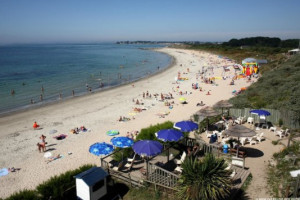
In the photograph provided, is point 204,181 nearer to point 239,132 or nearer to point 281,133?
point 239,132

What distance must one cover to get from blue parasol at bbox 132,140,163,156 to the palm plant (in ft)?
6.26

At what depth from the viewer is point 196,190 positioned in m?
7.09

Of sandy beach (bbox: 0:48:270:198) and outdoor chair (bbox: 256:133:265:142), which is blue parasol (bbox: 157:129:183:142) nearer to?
sandy beach (bbox: 0:48:270:198)

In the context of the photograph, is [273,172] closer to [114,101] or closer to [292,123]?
[292,123]

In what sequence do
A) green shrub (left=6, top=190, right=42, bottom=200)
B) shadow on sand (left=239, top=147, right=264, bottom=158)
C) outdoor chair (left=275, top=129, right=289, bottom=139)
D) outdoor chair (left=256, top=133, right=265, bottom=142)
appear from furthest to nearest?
1. outdoor chair (left=275, top=129, right=289, bottom=139)
2. outdoor chair (left=256, top=133, right=265, bottom=142)
3. shadow on sand (left=239, top=147, right=264, bottom=158)
4. green shrub (left=6, top=190, right=42, bottom=200)

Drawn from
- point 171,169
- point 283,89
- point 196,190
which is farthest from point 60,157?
point 283,89

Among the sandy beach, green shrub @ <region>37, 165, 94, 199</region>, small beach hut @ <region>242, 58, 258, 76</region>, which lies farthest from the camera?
small beach hut @ <region>242, 58, 258, 76</region>

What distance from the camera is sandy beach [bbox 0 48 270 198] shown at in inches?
490

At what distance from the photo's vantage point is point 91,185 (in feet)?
28.3

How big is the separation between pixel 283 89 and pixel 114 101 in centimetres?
1712

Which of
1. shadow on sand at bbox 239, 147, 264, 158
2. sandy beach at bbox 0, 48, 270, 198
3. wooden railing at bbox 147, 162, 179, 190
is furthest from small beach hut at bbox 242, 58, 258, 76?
wooden railing at bbox 147, 162, 179, 190

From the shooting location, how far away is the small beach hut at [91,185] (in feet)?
28.4

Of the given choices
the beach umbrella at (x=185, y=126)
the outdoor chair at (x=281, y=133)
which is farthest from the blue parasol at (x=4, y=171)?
the outdoor chair at (x=281, y=133)

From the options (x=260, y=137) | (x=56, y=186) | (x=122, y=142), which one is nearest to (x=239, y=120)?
(x=260, y=137)
